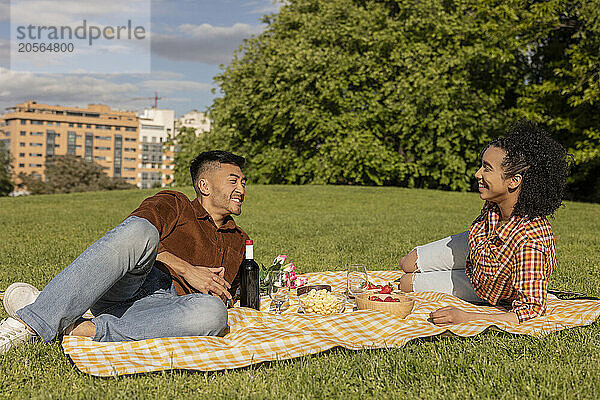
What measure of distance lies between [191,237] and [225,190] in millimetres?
469

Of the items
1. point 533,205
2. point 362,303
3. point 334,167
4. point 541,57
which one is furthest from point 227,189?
point 541,57

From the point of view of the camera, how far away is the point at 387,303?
413cm

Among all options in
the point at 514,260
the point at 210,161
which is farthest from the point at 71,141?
the point at 514,260

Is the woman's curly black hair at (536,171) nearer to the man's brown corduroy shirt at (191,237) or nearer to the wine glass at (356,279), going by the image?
the wine glass at (356,279)

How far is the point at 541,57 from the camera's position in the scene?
984 inches

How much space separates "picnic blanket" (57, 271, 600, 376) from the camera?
3217 millimetres

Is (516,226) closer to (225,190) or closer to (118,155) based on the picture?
(225,190)

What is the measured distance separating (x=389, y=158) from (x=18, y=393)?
2223cm

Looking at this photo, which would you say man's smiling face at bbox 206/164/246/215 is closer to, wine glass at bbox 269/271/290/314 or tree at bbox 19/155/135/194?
wine glass at bbox 269/271/290/314

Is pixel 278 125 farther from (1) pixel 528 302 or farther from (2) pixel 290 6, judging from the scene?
(1) pixel 528 302

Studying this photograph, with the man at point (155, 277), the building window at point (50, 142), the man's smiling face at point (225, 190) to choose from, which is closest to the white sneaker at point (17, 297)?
the man at point (155, 277)

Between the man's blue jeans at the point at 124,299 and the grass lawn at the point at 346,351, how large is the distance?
315 millimetres

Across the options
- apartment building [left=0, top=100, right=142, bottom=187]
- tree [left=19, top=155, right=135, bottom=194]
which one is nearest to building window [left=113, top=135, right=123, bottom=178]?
apartment building [left=0, top=100, right=142, bottom=187]

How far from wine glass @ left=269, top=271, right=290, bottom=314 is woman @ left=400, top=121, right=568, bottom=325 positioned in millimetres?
1153
